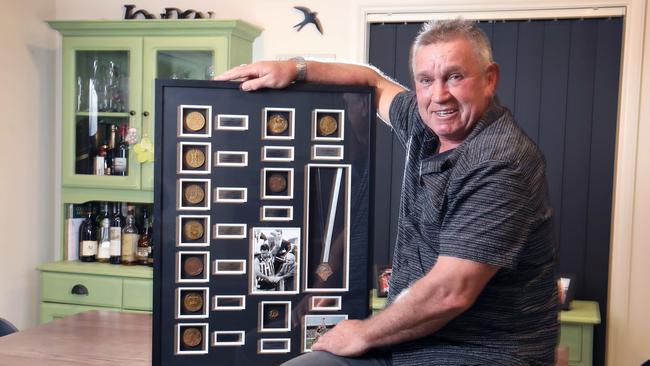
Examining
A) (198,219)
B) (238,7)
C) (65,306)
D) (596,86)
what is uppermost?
(238,7)

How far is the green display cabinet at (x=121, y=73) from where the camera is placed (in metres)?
3.85

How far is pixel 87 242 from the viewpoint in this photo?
4.14 meters

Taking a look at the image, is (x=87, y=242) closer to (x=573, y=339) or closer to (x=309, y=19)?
(x=309, y=19)

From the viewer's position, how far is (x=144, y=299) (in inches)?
154

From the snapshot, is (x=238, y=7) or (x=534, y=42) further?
(x=238, y=7)

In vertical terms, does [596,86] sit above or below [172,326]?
above

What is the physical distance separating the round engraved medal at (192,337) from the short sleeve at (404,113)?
2.38ft

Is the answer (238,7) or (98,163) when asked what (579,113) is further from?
(98,163)

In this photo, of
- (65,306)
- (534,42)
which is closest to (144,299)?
(65,306)

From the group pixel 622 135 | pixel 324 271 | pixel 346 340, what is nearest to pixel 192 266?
pixel 324 271

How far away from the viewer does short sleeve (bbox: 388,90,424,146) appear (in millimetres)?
1954

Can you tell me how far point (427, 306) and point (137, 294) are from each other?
260 centimetres

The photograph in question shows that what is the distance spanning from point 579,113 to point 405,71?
91 cm

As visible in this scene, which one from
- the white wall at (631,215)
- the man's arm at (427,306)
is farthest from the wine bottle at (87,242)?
the man's arm at (427,306)
